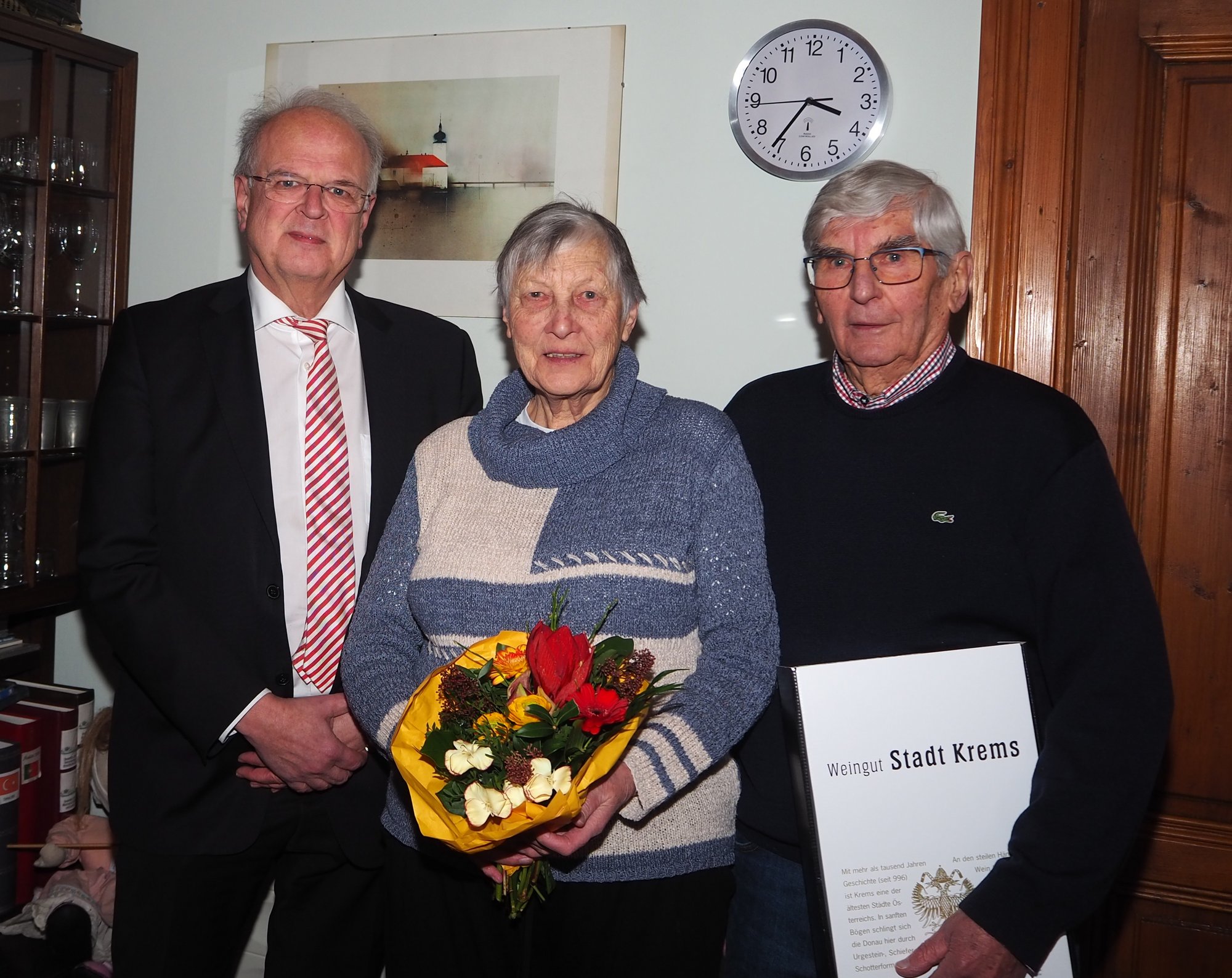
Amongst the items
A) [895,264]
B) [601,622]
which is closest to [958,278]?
[895,264]

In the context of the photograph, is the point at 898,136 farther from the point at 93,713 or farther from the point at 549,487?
the point at 93,713

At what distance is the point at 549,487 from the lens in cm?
169

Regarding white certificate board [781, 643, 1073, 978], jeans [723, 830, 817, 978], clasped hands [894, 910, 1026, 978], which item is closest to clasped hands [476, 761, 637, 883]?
white certificate board [781, 643, 1073, 978]

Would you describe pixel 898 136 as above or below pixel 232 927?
above

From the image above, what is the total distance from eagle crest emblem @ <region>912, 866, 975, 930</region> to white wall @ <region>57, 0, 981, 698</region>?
1357mm

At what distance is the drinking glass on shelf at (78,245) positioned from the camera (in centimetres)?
284

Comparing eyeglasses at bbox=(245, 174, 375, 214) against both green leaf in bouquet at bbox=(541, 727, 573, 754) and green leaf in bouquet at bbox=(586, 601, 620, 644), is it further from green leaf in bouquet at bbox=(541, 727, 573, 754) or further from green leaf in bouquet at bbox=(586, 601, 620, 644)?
green leaf in bouquet at bbox=(541, 727, 573, 754)

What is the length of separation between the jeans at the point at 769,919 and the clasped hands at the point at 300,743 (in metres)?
0.78

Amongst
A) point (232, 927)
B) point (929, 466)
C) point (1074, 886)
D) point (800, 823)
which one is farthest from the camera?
point (232, 927)

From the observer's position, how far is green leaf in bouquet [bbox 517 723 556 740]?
49.2 inches

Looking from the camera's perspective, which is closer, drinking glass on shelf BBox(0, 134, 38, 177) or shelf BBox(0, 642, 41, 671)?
drinking glass on shelf BBox(0, 134, 38, 177)

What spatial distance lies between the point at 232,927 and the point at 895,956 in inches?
53.1

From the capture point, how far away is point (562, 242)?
172cm

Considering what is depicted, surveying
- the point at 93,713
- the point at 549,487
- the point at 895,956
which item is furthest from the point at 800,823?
the point at 93,713
